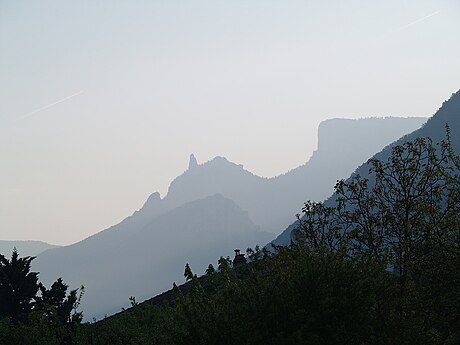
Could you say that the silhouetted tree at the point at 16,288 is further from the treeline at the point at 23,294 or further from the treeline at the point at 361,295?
the treeline at the point at 361,295

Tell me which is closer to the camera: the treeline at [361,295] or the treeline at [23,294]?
the treeline at [361,295]

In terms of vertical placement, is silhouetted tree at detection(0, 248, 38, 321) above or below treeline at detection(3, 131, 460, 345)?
above

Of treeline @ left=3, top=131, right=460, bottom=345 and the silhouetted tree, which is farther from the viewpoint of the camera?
the silhouetted tree

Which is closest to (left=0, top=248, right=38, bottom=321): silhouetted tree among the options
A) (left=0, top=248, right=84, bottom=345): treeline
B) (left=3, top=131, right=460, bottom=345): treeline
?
(left=0, top=248, right=84, bottom=345): treeline

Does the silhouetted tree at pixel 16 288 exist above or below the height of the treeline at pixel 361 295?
above

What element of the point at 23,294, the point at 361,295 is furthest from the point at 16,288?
the point at 361,295

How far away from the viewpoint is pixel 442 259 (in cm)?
1862

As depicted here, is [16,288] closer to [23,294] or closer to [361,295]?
[23,294]

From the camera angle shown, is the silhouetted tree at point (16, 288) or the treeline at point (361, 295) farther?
the silhouetted tree at point (16, 288)

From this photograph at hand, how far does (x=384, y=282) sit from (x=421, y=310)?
1.80 m

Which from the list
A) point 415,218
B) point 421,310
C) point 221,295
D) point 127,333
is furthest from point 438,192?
point 127,333

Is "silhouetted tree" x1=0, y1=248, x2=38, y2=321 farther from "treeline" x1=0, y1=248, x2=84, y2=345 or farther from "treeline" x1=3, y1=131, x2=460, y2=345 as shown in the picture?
"treeline" x1=3, y1=131, x2=460, y2=345

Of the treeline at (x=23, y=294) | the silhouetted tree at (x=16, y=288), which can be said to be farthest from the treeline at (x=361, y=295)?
the silhouetted tree at (x=16, y=288)

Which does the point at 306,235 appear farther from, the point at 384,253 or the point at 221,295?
the point at 221,295
